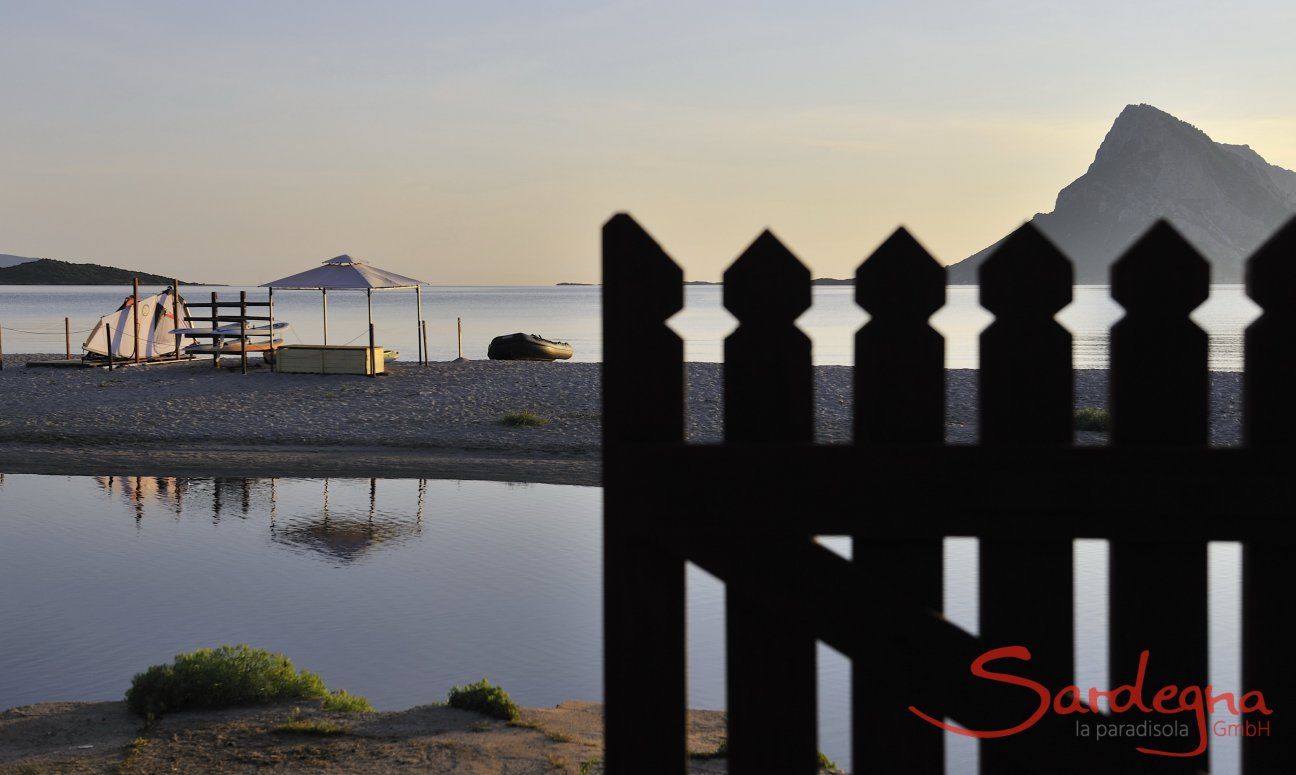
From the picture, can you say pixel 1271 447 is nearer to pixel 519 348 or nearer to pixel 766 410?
pixel 766 410

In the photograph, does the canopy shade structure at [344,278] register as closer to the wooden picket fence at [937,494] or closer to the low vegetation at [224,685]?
the low vegetation at [224,685]

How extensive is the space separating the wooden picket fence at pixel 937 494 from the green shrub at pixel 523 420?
1867cm

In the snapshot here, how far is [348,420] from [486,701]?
16158mm

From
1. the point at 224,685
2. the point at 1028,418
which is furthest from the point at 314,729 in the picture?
the point at 1028,418

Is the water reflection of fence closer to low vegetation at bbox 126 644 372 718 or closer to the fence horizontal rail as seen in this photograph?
low vegetation at bbox 126 644 372 718

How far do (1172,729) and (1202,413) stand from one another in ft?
2.00

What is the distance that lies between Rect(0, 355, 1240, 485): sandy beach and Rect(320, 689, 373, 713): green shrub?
1016 cm

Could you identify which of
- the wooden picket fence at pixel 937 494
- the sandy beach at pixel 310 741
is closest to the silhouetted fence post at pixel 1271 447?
the wooden picket fence at pixel 937 494

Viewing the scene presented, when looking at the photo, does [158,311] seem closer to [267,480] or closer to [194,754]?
[267,480]

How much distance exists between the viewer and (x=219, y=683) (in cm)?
616

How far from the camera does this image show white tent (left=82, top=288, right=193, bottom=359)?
101ft

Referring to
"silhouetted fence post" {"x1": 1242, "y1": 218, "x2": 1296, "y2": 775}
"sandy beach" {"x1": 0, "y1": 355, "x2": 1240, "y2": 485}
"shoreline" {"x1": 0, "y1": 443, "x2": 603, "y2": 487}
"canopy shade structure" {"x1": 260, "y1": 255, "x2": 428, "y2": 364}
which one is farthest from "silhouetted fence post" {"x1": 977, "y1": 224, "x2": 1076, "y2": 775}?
"canopy shade structure" {"x1": 260, "y1": 255, "x2": 428, "y2": 364}

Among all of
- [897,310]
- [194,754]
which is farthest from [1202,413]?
[194,754]

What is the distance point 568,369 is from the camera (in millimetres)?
28328
